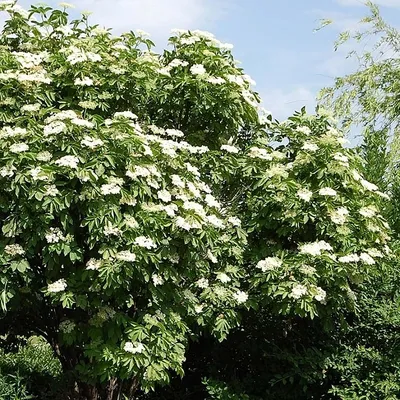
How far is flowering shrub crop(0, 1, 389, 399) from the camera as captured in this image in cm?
425

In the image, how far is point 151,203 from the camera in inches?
173

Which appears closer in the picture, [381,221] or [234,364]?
[381,221]

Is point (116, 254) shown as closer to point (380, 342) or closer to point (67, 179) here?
point (67, 179)

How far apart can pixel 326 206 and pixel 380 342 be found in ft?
4.59

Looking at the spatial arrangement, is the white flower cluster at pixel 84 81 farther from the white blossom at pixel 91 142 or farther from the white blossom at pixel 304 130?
the white blossom at pixel 304 130

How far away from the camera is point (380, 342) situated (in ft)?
18.2

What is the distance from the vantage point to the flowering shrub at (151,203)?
4.25m

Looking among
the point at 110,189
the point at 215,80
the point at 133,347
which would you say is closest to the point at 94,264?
the point at 110,189

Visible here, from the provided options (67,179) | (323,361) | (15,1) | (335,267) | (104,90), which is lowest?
(323,361)

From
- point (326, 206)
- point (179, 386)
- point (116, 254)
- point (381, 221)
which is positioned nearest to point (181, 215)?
point (116, 254)

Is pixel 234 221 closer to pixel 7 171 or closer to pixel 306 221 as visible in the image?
pixel 306 221

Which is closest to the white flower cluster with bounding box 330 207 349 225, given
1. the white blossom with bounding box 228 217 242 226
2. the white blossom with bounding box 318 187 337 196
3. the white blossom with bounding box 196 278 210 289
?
the white blossom with bounding box 318 187 337 196

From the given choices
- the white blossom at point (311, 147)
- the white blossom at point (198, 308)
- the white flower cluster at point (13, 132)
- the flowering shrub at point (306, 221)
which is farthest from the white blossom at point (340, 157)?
the white flower cluster at point (13, 132)

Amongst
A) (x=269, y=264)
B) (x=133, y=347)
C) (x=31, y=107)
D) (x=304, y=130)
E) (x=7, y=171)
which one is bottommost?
(x=133, y=347)
